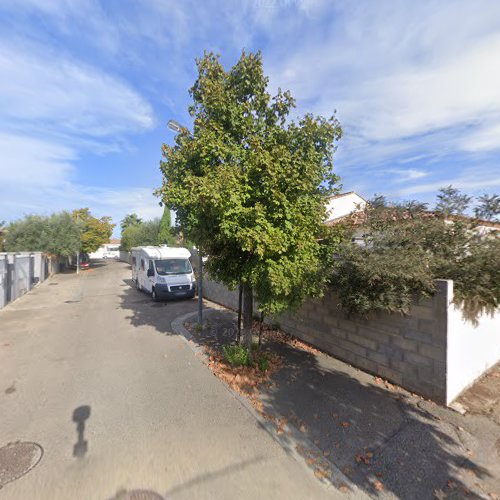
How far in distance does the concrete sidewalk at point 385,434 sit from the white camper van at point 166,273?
805 centimetres

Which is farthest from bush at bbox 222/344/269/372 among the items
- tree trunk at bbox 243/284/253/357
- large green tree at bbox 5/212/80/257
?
large green tree at bbox 5/212/80/257

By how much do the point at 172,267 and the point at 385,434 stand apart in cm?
1139

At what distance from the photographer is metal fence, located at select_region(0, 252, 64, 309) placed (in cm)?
1197

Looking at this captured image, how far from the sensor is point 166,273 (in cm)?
1306

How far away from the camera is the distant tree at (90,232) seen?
97.1 ft

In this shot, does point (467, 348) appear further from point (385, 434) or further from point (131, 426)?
point (131, 426)

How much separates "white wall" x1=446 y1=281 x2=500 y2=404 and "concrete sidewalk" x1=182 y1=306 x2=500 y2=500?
562 mm

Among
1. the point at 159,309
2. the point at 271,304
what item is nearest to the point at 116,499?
the point at 271,304

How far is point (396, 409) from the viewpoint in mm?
4168

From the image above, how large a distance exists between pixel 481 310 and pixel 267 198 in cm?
412

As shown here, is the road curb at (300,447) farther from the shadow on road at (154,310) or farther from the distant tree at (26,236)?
the distant tree at (26,236)

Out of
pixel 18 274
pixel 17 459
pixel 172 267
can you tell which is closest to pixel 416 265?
pixel 17 459

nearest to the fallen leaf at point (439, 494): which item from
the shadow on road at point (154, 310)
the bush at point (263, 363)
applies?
the bush at point (263, 363)

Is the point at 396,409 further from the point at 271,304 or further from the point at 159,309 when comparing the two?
the point at 159,309
